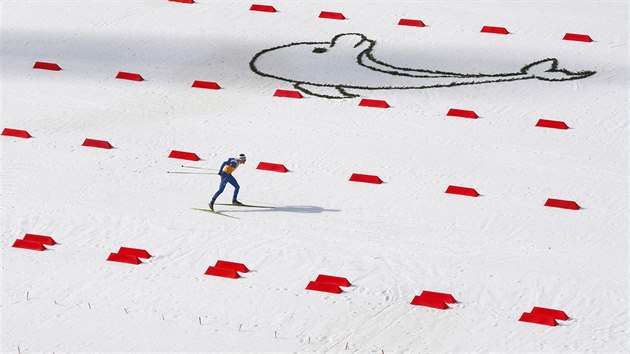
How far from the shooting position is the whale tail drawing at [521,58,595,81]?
18797 mm

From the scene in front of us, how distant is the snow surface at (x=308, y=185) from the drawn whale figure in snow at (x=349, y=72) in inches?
7.0

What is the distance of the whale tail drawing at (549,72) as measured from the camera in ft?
61.7

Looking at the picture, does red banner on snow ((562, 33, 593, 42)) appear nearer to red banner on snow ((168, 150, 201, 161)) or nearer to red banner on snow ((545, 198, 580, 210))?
red banner on snow ((545, 198, 580, 210))

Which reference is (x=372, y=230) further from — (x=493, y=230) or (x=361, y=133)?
(x=361, y=133)

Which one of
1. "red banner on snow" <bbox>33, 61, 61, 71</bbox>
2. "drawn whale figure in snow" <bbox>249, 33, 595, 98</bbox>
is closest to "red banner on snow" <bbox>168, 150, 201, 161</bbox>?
"drawn whale figure in snow" <bbox>249, 33, 595, 98</bbox>

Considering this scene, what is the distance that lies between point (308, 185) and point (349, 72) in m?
3.46

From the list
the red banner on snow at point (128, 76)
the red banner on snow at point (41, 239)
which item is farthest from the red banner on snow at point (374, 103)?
the red banner on snow at point (41, 239)

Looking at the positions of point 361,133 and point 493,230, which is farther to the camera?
point 361,133

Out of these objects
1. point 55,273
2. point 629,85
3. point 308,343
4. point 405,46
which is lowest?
point 55,273

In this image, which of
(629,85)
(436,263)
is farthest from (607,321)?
(629,85)

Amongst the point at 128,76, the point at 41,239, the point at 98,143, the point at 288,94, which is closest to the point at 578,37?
the point at 288,94

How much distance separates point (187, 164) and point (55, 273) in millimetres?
2878

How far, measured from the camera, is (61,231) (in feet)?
49.0

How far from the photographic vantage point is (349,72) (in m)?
19.3
